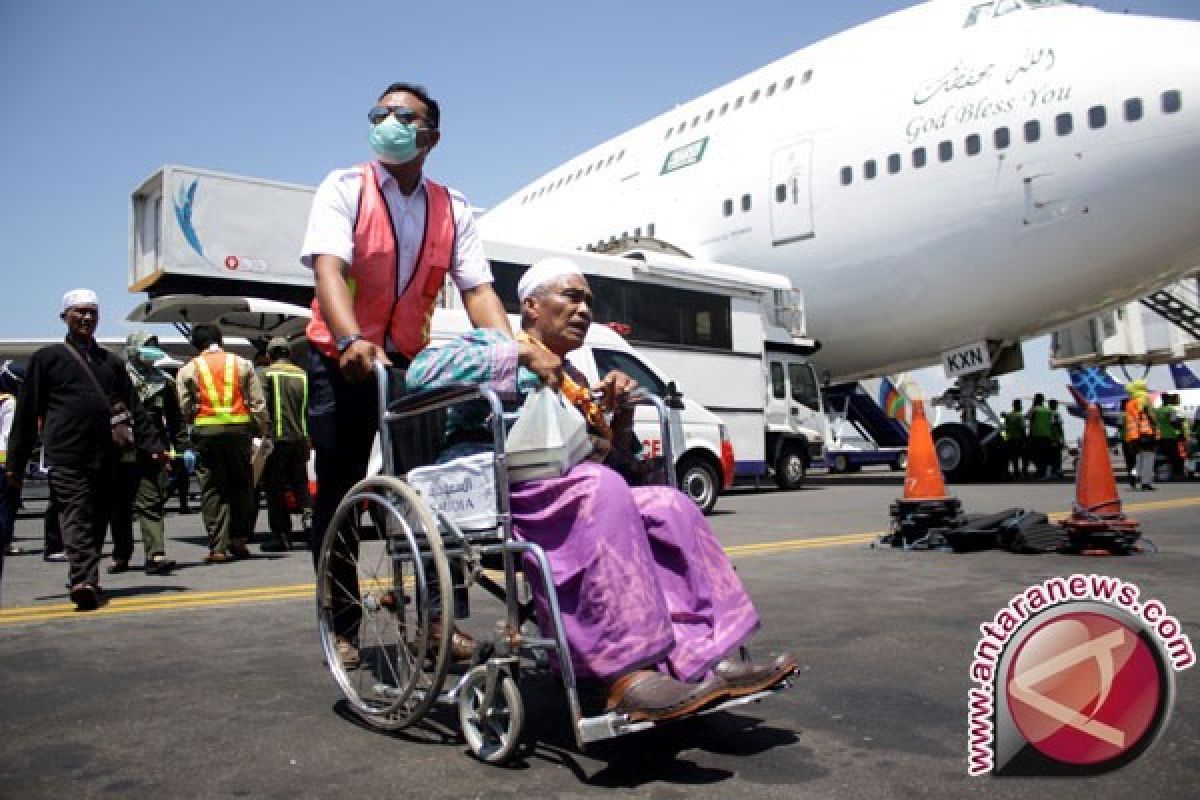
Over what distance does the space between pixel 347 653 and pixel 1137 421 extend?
13171 mm

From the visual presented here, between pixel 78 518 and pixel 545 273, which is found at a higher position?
pixel 545 273

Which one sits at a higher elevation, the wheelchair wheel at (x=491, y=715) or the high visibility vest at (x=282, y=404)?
the high visibility vest at (x=282, y=404)

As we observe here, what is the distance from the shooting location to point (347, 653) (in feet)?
10.1

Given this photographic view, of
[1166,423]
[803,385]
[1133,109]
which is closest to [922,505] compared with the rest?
[1133,109]

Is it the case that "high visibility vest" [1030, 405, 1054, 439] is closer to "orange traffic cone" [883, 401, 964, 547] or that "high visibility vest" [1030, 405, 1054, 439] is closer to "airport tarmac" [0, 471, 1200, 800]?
"orange traffic cone" [883, 401, 964, 547]

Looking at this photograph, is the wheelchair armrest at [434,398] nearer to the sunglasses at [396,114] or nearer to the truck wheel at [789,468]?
the sunglasses at [396,114]

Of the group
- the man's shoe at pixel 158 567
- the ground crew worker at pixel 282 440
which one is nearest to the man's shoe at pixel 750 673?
the man's shoe at pixel 158 567

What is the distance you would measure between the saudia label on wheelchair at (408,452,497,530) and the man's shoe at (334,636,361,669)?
76cm

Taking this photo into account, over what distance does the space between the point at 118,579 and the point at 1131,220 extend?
39.3ft

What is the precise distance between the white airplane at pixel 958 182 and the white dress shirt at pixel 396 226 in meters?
11.3

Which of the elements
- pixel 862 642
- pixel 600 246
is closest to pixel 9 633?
pixel 862 642

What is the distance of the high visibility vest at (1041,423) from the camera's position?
1862cm

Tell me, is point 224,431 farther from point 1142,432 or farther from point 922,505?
point 1142,432

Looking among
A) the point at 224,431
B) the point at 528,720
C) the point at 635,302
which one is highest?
the point at 635,302
